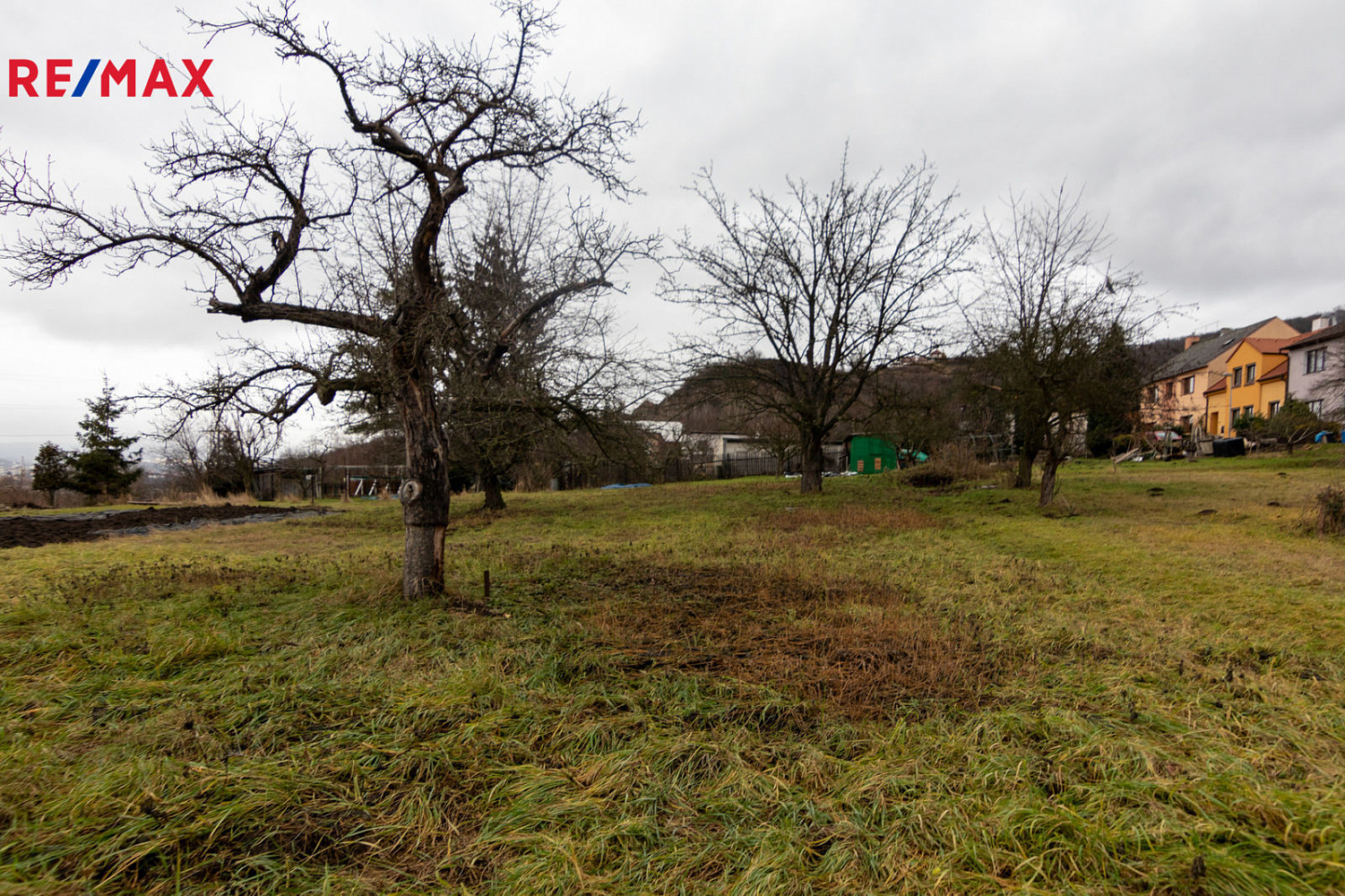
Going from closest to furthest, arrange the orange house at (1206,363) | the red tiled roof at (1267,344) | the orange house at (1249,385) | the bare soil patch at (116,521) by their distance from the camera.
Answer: the bare soil patch at (116,521), the orange house at (1249,385), the red tiled roof at (1267,344), the orange house at (1206,363)

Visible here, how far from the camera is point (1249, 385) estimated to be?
3344cm

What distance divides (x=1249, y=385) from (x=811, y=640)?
44.3 metres

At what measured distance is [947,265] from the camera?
1348 centimetres

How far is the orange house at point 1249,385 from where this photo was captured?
30984mm

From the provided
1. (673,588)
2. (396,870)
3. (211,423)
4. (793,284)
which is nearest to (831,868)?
(396,870)

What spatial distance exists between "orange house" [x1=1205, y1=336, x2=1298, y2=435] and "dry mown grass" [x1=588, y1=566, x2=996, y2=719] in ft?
124

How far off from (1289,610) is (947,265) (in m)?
10.6

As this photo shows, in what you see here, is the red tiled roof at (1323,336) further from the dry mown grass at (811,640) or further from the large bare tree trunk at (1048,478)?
the dry mown grass at (811,640)

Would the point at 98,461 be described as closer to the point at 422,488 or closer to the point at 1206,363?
the point at 422,488

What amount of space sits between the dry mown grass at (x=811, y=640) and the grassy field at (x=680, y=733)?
0.10ft

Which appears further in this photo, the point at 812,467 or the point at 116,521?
the point at 812,467

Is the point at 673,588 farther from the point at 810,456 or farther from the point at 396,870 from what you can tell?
the point at 810,456

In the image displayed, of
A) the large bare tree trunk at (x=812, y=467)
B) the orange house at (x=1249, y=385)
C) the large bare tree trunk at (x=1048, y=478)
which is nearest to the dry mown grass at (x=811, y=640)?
the large bare tree trunk at (x=1048, y=478)

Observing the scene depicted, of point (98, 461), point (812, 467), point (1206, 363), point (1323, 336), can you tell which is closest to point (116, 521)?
point (98, 461)
